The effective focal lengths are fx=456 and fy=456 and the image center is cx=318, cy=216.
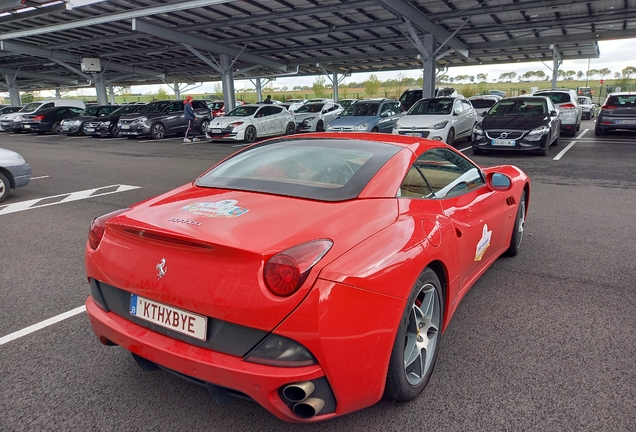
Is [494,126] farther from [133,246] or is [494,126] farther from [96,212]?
[133,246]

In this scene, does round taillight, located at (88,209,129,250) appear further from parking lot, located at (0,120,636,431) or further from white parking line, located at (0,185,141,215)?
white parking line, located at (0,185,141,215)

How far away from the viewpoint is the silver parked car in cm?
737

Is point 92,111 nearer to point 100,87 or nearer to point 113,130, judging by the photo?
point 113,130

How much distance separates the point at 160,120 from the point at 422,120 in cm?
1221

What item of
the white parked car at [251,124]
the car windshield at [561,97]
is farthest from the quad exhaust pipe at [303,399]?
the car windshield at [561,97]

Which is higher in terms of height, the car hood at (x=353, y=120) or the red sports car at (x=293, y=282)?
the car hood at (x=353, y=120)

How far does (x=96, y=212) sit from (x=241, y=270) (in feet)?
18.1

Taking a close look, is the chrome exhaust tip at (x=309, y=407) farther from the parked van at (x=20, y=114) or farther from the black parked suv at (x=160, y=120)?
the parked van at (x=20, y=114)

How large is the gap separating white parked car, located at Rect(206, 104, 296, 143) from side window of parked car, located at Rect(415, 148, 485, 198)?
14290mm

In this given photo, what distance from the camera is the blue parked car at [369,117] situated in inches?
570

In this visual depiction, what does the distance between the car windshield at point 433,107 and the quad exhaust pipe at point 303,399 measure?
12722mm

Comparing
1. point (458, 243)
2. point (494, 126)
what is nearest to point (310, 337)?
point (458, 243)

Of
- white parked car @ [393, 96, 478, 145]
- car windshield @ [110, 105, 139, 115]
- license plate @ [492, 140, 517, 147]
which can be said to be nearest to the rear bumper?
license plate @ [492, 140, 517, 147]

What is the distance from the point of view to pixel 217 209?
2311 mm
